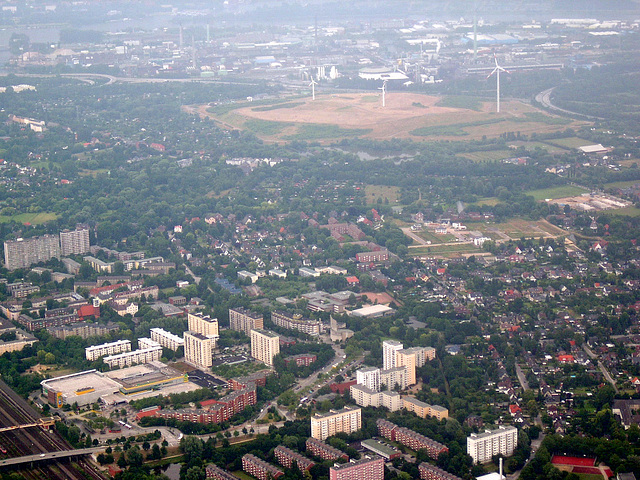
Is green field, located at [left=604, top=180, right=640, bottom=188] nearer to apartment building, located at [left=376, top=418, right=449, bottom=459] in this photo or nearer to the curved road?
the curved road

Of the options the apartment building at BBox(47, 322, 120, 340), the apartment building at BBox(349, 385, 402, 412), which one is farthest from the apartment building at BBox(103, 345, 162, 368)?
the apartment building at BBox(349, 385, 402, 412)

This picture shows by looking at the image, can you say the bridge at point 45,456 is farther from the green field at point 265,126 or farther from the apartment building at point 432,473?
the green field at point 265,126

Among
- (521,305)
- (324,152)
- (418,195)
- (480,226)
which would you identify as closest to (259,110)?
(324,152)

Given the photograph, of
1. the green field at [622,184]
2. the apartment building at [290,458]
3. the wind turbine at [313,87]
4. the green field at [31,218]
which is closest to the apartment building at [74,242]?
the green field at [31,218]

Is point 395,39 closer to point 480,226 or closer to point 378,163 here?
point 378,163

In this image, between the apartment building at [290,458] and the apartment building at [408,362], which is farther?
the apartment building at [408,362]

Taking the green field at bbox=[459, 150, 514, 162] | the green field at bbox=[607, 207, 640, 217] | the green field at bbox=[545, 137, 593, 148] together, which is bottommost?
the green field at bbox=[607, 207, 640, 217]
